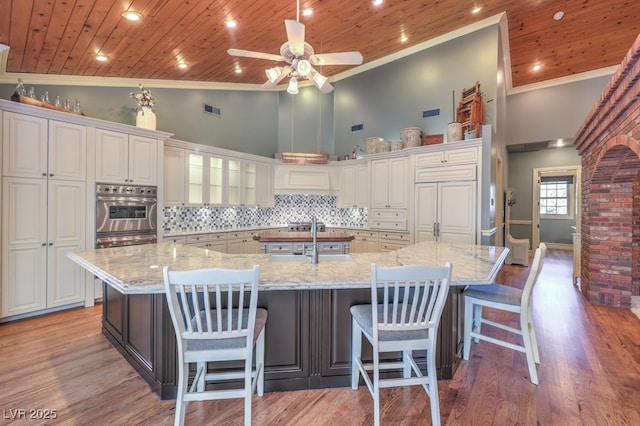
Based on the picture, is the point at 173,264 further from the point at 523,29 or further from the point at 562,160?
the point at 562,160

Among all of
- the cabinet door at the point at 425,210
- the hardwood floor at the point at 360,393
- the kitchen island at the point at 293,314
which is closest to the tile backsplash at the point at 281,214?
the cabinet door at the point at 425,210

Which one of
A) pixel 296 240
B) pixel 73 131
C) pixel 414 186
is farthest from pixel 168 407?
pixel 414 186

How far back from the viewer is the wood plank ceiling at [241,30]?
3.16 m

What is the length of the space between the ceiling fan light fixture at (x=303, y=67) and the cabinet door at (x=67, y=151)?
9.09ft

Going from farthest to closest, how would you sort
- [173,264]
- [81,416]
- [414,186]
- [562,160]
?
[562,160] < [414,186] < [173,264] < [81,416]

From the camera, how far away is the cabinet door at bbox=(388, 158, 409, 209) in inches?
199

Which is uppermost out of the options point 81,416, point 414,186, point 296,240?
point 414,186

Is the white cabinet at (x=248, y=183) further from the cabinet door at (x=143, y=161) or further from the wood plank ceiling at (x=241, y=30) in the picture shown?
the wood plank ceiling at (x=241, y=30)

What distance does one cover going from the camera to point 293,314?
79.7 inches

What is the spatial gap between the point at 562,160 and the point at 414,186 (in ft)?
19.1

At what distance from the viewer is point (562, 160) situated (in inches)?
311

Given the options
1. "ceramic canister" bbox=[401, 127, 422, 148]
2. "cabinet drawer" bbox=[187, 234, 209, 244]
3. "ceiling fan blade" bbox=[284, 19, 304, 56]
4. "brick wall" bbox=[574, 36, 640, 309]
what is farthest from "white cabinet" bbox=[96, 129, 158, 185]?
"brick wall" bbox=[574, 36, 640, 309]

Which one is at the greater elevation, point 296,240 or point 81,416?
point 296,240

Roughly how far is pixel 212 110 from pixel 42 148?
2.85 metres
